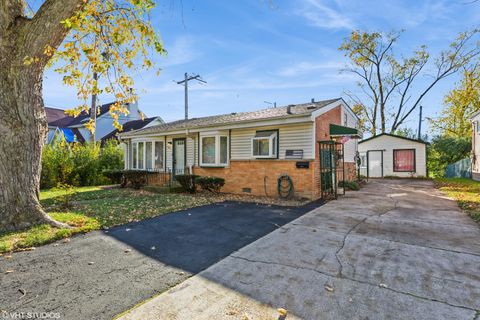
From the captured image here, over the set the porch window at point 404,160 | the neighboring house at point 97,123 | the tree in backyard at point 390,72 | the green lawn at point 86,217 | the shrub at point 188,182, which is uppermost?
the tree in backyard at point 390,72

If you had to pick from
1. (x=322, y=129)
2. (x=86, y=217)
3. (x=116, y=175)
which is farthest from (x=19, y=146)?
(x=116, y=175)

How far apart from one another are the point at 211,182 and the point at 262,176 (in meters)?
2.11

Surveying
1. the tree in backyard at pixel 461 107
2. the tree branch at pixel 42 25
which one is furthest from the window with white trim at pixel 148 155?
the tree in backyard at pixel 461 107

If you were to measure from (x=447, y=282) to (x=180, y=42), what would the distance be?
24.2 ft

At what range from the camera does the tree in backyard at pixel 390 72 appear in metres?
23.0

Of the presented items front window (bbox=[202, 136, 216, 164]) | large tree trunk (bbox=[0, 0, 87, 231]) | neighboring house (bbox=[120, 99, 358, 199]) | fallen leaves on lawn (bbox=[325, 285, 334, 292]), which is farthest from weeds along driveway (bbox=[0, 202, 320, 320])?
front window (bbox=[202, 136, 216, 164])

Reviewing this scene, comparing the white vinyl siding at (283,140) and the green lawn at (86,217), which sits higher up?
the white vinyl siding at (283,140)

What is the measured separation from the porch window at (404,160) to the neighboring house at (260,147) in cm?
853

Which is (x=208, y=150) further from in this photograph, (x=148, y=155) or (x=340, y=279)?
(x=340, y=279)

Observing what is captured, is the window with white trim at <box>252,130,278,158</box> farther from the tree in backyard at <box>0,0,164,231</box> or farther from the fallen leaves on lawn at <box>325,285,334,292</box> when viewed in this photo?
the fallen leaves on lawn at <box>325,285,334,292</box>

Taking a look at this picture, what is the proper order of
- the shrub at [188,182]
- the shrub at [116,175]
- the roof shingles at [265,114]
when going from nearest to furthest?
the roof shingles at [265,114]
the shrub at [188,182]
the shrub at [116,175]

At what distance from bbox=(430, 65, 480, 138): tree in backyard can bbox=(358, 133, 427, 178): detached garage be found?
996 centimetres

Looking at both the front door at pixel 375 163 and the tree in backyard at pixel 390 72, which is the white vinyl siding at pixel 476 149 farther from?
the tree in backyard at pixel 390 72

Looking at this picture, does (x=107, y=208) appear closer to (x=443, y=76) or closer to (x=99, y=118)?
(x=99, y=118)
